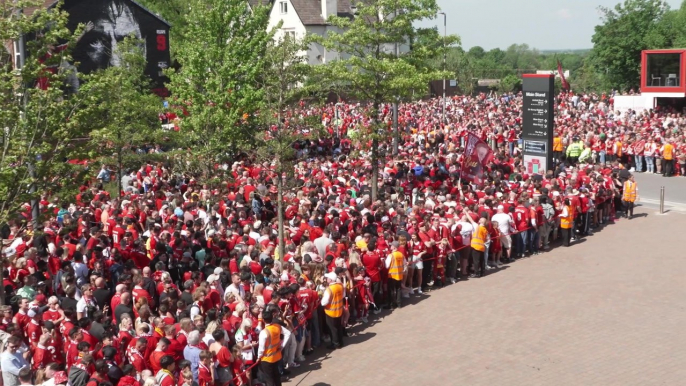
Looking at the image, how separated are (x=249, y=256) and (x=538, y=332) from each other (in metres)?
5.59

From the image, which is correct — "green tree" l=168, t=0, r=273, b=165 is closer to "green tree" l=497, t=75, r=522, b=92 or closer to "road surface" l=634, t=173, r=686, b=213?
"road surface" l=634, t=173, r=686, b=213

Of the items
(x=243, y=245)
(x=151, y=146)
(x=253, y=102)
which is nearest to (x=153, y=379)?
(x=243, y=245)

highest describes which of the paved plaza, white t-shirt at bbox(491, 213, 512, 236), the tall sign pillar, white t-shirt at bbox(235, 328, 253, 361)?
the tall sign pillar

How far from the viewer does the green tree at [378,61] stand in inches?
893

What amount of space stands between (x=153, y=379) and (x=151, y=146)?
23.8 metres

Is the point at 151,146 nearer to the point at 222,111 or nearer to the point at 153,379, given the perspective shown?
the point at 222,111

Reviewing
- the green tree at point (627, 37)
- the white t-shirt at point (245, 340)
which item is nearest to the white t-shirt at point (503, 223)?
the white t-shirt at point (245, 340)

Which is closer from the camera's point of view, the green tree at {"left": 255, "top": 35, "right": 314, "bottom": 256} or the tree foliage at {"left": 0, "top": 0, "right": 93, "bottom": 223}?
the tree foliage at {"left": 0, "top": 0, "right": 93, "bottom": 223}

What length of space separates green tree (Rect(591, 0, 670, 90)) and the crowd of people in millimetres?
31349

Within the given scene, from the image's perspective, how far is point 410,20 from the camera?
2327 centimetres

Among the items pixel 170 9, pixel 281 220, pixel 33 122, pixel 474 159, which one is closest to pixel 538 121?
pixel 474 159

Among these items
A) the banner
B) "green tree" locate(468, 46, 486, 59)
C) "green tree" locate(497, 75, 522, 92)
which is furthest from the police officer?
"green tree" locate(468, 46, 486, 59)

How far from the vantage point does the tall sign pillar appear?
26125mm

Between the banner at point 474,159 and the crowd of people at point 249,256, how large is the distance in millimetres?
354
